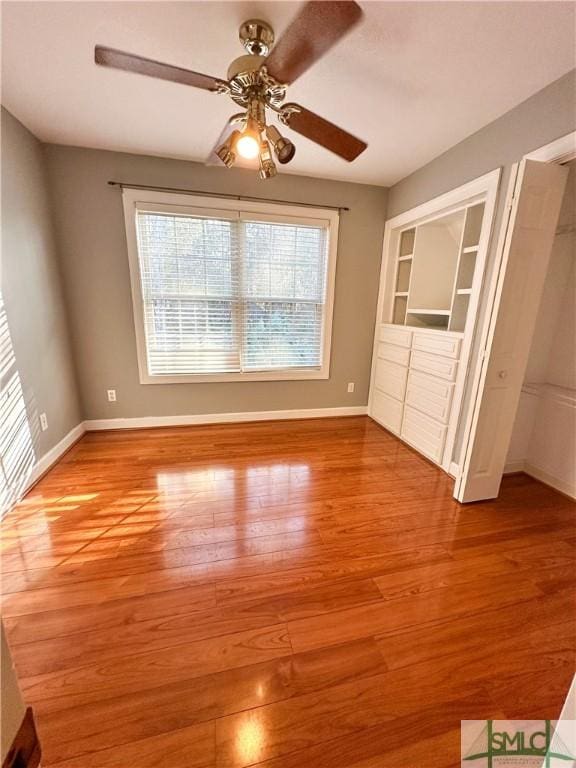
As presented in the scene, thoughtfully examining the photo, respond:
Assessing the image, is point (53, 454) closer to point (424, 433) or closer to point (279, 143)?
point (279, 143)

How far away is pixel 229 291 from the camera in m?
3.12

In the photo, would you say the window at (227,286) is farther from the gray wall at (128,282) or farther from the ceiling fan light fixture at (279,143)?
the ceiling fan light fixture at (279,143)

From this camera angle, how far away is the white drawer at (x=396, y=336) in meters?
3.03

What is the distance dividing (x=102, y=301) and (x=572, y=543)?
159 inches

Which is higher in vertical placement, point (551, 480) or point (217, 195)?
point (217, 195)

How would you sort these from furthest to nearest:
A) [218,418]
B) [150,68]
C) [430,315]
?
[218,418] < [430,315] < [150,68]

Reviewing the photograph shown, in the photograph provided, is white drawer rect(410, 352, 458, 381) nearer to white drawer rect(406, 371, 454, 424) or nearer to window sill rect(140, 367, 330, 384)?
white drawer rect(406, 371, 454, 424)

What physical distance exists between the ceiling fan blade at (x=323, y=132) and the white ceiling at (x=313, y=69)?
34 centimetres

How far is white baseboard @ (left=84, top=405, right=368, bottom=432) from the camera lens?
3.20 metres

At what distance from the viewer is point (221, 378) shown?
131 inches

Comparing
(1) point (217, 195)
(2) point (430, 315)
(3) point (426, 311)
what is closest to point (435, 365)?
(3) point (426, 311)

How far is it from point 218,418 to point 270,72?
A: 2.84 meters

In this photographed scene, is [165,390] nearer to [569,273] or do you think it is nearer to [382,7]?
[382,7]

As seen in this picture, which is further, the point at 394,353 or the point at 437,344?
the point at 394,353
